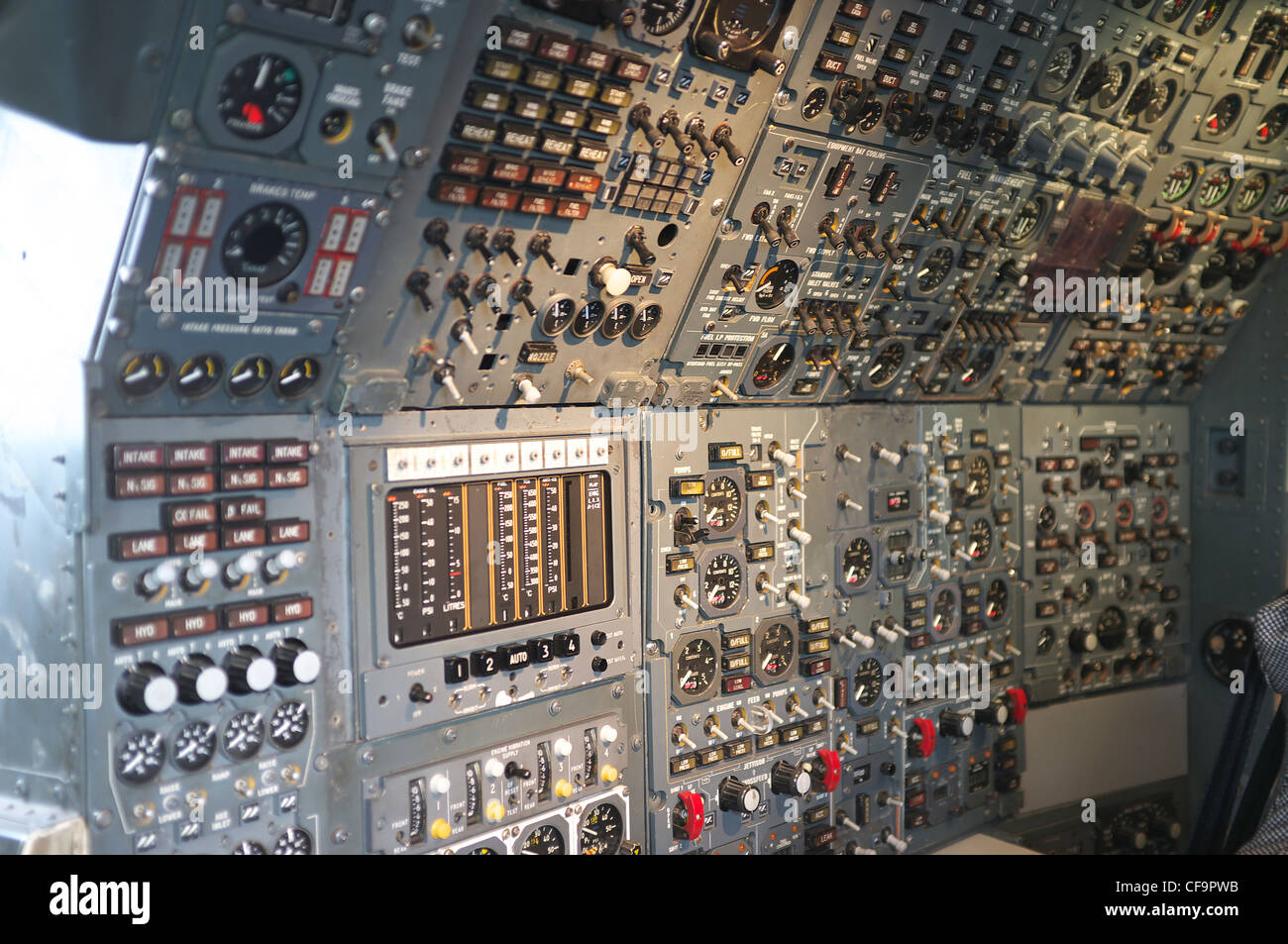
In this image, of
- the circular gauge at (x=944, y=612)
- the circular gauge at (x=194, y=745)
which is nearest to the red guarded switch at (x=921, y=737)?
the circular gauge at (x=944, y=612)

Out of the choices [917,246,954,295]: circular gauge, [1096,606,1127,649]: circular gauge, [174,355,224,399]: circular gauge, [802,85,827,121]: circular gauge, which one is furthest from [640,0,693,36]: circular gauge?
[1096,606,1127,649]: circular gauge

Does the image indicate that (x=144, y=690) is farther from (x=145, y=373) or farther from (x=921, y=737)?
(x=921, y=737)

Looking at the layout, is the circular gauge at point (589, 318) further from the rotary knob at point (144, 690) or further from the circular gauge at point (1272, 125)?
the circular gauge at point (1272, 125)

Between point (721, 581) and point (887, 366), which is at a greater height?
point (887, 366)

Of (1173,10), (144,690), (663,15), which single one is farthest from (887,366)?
(144,690)

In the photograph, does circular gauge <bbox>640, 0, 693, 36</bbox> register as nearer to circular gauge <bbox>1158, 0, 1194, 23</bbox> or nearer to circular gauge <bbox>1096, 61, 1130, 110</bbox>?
circular gauge <bbox>1096, 61, 1130, 110</bbox>

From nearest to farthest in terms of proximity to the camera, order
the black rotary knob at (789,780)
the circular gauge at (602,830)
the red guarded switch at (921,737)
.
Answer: the circular gauge at (602,830) < the black rotary knob at (789,780) < the red guarded switch at (921,737)

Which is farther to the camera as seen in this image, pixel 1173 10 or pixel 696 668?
pixel 1173 10
